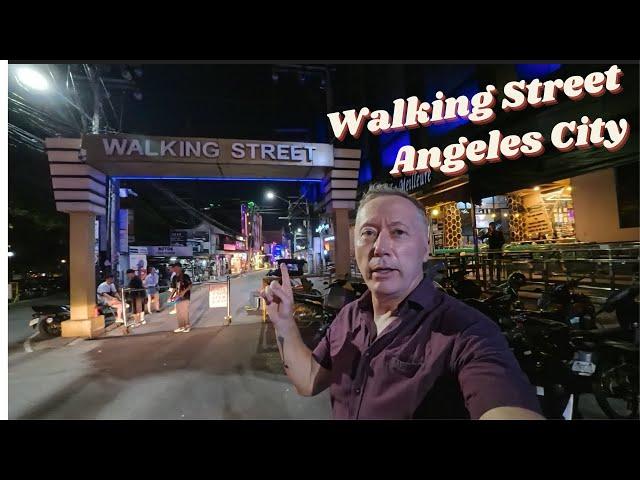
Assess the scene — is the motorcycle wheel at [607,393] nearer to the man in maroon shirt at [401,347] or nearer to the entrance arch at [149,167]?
the man in maroon shirt at [401,347]

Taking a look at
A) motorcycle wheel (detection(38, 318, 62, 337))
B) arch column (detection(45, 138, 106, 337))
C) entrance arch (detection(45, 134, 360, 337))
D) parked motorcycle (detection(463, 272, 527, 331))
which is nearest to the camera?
parked motorcycle (detection(463, 272, 527, 331))

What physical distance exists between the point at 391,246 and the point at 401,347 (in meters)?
0.58

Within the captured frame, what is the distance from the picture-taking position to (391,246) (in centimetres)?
187

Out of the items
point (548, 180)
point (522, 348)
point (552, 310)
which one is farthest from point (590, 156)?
point (522, 348)

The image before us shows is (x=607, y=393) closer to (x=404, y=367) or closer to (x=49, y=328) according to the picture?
(x=404, y=367)

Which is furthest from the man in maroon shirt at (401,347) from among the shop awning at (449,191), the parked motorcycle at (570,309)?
the shop awning at (449,191)

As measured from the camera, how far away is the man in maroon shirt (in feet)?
4.98

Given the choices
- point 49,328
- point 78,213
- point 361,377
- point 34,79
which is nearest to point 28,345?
point 49,328

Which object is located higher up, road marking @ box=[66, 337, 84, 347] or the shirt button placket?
the shirt button placket

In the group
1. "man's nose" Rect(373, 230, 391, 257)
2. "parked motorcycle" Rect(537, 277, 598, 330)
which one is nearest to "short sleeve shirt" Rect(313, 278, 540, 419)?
"man's nose" Rect(373, 230, 391, 257)

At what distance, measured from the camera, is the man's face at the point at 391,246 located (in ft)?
6.09

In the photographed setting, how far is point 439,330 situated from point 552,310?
3001 mm

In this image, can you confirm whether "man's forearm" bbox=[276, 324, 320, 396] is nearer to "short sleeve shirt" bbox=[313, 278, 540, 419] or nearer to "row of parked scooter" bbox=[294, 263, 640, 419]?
"short sleeve shirt" bbox=[313, 278, 540, 419]
